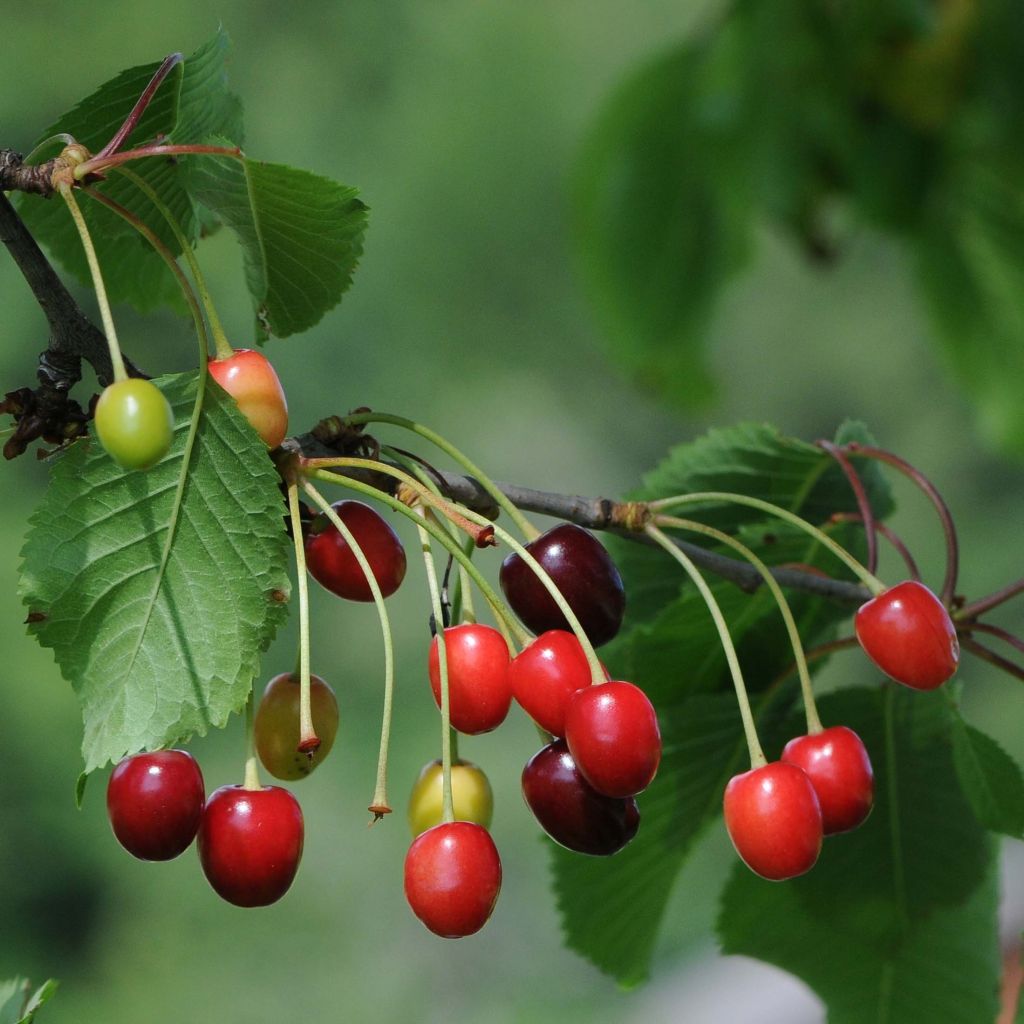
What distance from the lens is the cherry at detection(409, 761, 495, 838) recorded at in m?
0.57

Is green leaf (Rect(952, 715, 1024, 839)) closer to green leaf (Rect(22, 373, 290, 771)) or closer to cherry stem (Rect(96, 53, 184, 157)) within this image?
green leaf (Rect(22, 373, 290, 771))

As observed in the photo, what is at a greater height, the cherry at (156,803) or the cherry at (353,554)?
the cherry at (353,554)

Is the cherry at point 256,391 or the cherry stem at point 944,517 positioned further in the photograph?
the cherry stem at point 944,517

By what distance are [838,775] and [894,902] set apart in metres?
0.38

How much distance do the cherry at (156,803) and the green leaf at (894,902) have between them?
0.51m

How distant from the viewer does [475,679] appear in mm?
514

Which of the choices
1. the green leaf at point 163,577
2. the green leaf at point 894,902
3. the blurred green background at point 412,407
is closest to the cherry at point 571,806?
the green leaf at point 163,577

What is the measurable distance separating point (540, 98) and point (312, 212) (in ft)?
33.1

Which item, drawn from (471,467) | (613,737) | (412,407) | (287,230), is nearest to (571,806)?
(613,737)

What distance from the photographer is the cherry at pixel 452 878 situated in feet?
1.61

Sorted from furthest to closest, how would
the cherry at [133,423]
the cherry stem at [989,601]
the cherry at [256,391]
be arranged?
the cherry stem at [989,601] < the cherry at [256,391] < the cherry at [133,423]

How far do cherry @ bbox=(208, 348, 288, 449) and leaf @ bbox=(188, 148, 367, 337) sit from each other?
72mm

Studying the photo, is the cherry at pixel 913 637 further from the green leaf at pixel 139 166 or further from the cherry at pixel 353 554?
the green leaf at pixel 139 166

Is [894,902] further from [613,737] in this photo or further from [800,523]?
[613,737]
